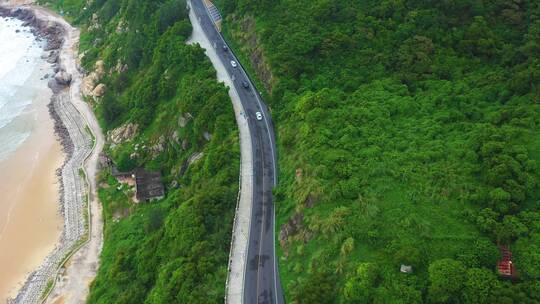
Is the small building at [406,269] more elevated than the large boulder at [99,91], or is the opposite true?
the large boulder at [99,91]

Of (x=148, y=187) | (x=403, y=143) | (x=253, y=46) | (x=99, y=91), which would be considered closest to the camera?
(x=403, y=143)

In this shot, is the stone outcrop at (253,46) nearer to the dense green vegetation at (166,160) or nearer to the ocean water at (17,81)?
the dense green vegetation at (166,160)

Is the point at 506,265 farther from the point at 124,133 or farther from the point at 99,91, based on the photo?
the point at 99,91

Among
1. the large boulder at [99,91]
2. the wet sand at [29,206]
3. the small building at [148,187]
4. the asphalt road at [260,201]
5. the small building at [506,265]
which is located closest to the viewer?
the small building at [506,265]

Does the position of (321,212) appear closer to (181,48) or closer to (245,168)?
(245,168)

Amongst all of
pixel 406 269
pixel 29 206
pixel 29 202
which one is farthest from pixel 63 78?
pixel 406 269

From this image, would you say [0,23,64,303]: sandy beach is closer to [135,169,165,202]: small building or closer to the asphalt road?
[135,169,165,202]: small building

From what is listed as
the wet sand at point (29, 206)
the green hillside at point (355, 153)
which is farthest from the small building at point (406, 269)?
the wet sand at point (29, 206)
